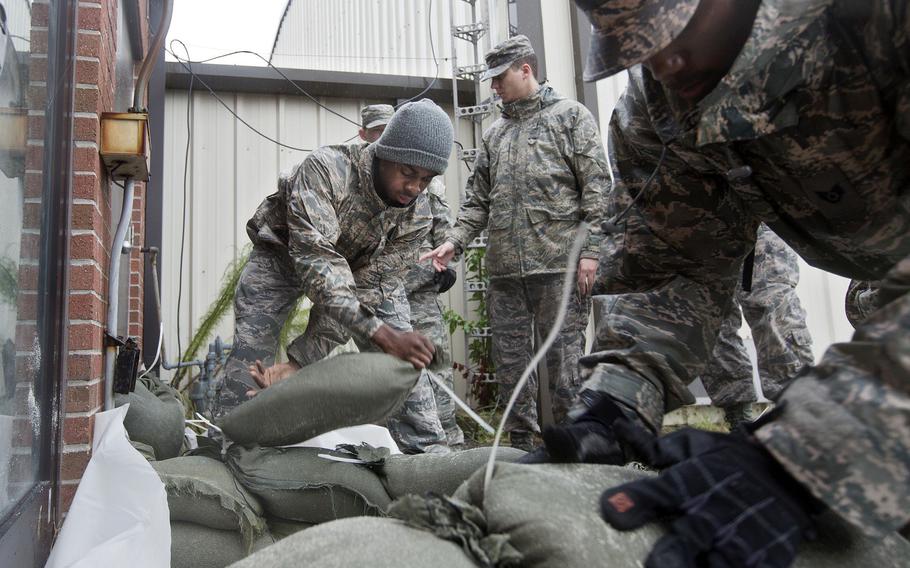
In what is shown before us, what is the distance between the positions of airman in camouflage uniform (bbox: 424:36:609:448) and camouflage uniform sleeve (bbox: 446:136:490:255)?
0.03m

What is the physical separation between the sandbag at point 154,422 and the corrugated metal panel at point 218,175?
2.99 meters

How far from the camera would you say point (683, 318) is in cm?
150

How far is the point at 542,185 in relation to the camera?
12.3 feet

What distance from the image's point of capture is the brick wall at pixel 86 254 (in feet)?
6.12

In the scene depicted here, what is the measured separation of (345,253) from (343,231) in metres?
0.13

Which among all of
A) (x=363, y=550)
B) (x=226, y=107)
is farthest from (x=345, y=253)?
(x=226, y=107)

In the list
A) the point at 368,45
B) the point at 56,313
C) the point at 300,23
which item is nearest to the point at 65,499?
the point at 56,313

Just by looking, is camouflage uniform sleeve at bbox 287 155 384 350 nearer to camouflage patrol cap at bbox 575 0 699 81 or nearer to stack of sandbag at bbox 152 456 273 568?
stack of sandbag at bbox 152 456 273 568

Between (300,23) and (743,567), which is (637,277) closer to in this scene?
(743,567)

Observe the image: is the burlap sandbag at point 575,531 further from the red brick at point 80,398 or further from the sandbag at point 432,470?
Answer: the red brick at point 80,398

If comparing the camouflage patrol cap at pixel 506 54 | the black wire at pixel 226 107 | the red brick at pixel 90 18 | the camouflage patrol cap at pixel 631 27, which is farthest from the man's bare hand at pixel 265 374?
the black wire at pixel 226 107

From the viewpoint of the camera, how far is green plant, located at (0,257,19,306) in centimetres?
142

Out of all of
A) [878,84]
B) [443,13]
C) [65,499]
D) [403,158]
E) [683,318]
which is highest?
[443,13]

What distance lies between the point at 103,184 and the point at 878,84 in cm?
197
